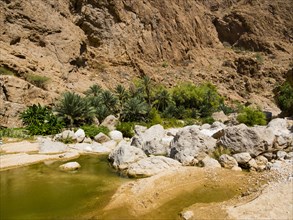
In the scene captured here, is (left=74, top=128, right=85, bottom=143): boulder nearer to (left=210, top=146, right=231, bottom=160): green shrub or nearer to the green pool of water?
the green pool of water

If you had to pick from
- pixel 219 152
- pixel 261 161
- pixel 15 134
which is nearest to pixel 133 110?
pixel 15 134

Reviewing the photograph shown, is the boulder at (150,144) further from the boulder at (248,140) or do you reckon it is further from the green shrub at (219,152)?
the boulder at (248,140)

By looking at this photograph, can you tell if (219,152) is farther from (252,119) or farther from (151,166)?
(252,119)

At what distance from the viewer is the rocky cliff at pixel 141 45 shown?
44.4 meters

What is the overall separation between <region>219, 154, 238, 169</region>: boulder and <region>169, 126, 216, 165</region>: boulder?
117cm

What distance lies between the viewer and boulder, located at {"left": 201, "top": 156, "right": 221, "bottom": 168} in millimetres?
15510

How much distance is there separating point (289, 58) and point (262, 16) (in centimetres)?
1622

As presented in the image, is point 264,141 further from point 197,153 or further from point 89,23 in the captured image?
point 89,23

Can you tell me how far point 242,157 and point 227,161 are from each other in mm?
892

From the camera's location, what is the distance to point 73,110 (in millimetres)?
29844

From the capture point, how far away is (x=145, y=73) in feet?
204

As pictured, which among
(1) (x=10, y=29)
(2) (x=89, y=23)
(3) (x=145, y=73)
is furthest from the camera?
(3) (x=145, y=73)

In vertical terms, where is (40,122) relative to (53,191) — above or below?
below

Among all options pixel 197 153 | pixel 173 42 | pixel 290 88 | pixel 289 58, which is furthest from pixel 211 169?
pixel 289 58
